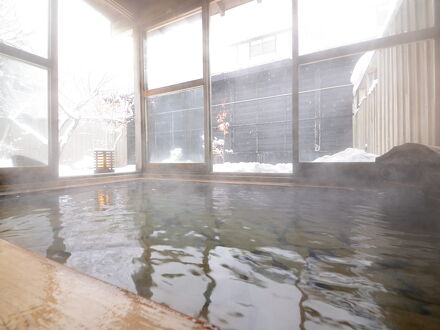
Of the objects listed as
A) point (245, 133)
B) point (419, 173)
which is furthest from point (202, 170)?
point (245, 133)

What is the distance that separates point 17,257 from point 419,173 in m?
2.78

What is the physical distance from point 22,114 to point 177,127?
224cm

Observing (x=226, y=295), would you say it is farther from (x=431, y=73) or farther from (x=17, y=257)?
(x=431, y=73)

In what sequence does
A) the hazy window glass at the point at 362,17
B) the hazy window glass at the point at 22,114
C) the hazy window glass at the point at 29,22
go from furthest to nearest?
the hazy window glass at the point at 29,22
the hazy window glass at the point at 22,114
the hazy window glass at the point at 362,17

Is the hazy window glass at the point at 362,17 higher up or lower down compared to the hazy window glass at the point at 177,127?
higher up

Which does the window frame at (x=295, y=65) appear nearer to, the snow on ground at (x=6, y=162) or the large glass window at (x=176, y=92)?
the large glass window at (x=176, y=92)

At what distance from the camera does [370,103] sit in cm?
470

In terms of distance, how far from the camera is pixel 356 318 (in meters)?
0.53

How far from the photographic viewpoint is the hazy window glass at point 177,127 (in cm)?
422

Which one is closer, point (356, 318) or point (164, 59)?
point (356, 318)

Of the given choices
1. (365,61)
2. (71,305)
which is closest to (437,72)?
(365,61)

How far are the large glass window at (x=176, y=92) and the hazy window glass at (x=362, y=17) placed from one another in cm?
174

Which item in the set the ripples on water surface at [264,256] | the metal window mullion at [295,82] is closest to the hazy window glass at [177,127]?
the metal window mullion at [295,82]

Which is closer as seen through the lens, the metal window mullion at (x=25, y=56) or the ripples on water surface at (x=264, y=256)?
the ripples on water surface at (x=264, y=256)
